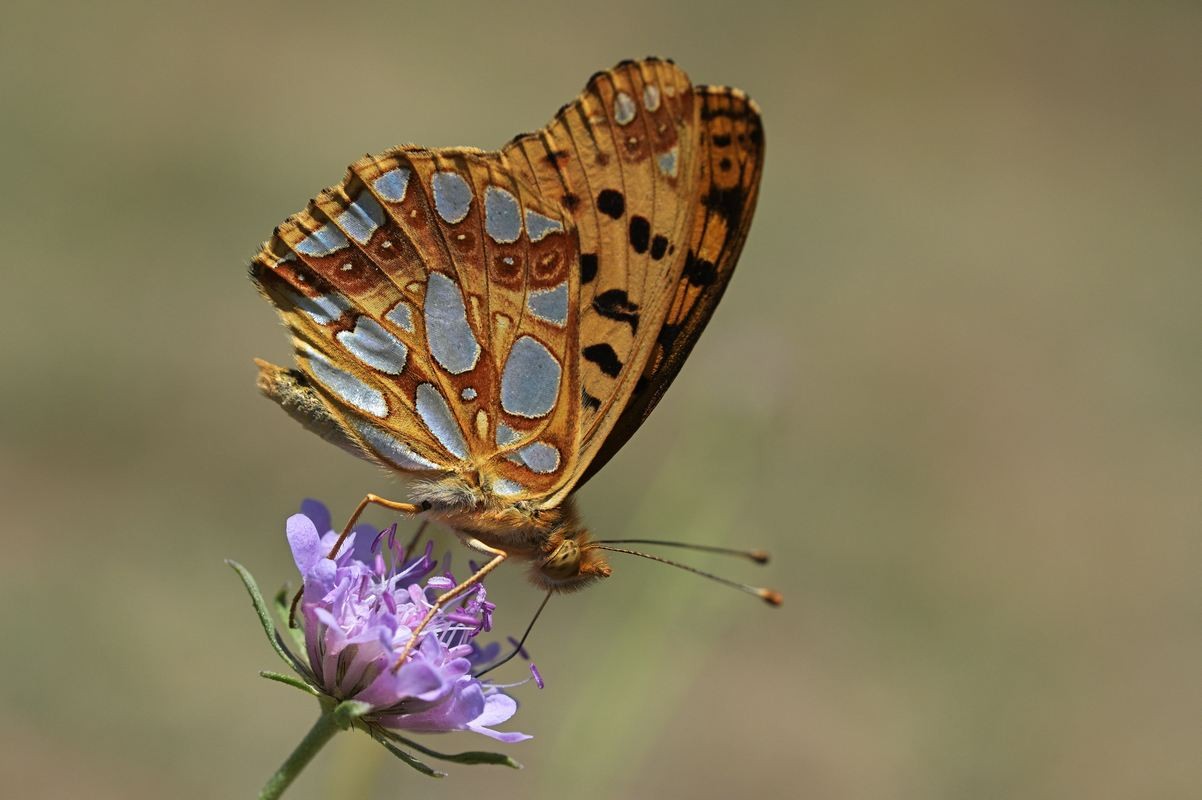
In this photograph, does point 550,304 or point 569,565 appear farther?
point 550,304

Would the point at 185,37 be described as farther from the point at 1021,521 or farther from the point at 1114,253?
the point at 1114,253

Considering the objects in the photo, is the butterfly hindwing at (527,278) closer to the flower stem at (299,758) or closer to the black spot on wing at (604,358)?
the black spot on wing at (604,358)

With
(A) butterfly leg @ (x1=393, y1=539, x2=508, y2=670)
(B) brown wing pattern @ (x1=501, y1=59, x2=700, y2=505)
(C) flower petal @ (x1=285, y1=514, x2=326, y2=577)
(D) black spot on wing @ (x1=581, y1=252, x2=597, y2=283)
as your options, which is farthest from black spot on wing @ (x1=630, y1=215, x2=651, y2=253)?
(C) flower petal @ (x1=285, y1=514, x2=326, y2=577)

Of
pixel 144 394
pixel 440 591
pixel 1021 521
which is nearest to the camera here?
pixel 440 591

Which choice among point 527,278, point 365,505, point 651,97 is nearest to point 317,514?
point 365,505

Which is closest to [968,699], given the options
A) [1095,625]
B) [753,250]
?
[1095,625]

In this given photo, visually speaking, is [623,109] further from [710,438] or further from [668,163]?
[710,438]

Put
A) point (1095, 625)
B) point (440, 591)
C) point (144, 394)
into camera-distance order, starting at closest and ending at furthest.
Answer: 1. point (440, 591)
2. point (144, 394)
3. point (1095, 625)
